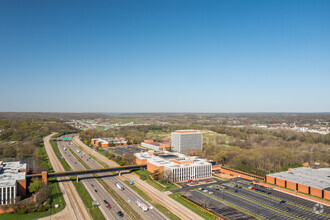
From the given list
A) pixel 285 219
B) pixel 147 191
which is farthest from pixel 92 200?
pixel 285 219

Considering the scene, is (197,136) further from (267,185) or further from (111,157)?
(267,185)

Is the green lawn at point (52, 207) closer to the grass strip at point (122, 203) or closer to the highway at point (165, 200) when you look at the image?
the grass strip at point (122, 203)

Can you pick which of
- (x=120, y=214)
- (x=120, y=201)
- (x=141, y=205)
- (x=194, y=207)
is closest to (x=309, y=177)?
(x=194, y=207)

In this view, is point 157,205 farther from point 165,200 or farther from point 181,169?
point 181,169

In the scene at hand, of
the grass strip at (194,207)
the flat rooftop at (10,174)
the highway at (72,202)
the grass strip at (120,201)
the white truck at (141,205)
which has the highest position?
the flat rooftop at (10,174)

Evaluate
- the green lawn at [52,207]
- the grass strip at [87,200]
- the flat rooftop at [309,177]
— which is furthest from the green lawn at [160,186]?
the flat rooftop at [309,177]
